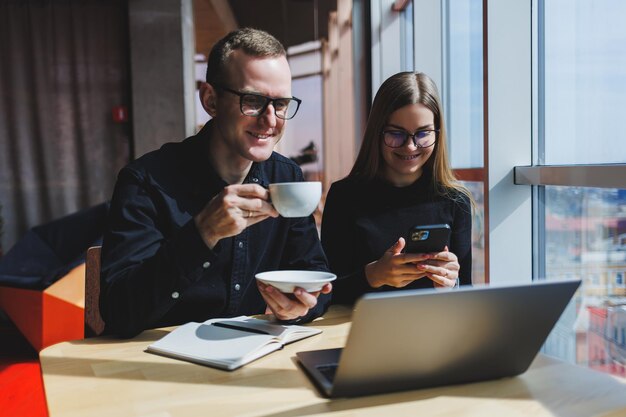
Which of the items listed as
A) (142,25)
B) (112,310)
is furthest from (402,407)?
(142,25)

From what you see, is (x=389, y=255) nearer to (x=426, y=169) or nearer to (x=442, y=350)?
(x=442, y=350)

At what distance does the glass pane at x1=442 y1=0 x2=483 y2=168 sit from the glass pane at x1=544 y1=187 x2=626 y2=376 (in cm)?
55

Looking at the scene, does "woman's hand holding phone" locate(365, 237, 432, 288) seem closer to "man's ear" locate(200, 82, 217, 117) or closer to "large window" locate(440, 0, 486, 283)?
"man's ear" locate(200, 82, 217, 117)

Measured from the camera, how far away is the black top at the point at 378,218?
207cm

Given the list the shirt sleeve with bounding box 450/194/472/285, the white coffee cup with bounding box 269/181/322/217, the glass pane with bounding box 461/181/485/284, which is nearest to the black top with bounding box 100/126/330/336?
the white coffee cup with bounding box 269/181/322/217

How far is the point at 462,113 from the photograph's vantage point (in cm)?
300

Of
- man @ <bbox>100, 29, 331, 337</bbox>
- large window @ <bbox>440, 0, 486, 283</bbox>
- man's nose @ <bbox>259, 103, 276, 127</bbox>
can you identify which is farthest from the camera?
large window @ <bbox>440, 0, 486, 283</bbox>

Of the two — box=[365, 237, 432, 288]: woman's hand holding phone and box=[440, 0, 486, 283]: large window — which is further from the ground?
box=[440, 0, 486, 283]: large window

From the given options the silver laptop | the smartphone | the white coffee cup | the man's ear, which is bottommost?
the silver laptop

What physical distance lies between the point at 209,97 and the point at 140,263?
52 centimetres

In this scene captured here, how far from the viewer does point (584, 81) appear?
1920 millimetres

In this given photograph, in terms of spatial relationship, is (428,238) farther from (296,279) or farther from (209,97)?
(209,97)

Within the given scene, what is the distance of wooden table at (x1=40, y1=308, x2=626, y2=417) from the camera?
0.90 m

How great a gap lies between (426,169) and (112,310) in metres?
1.27
